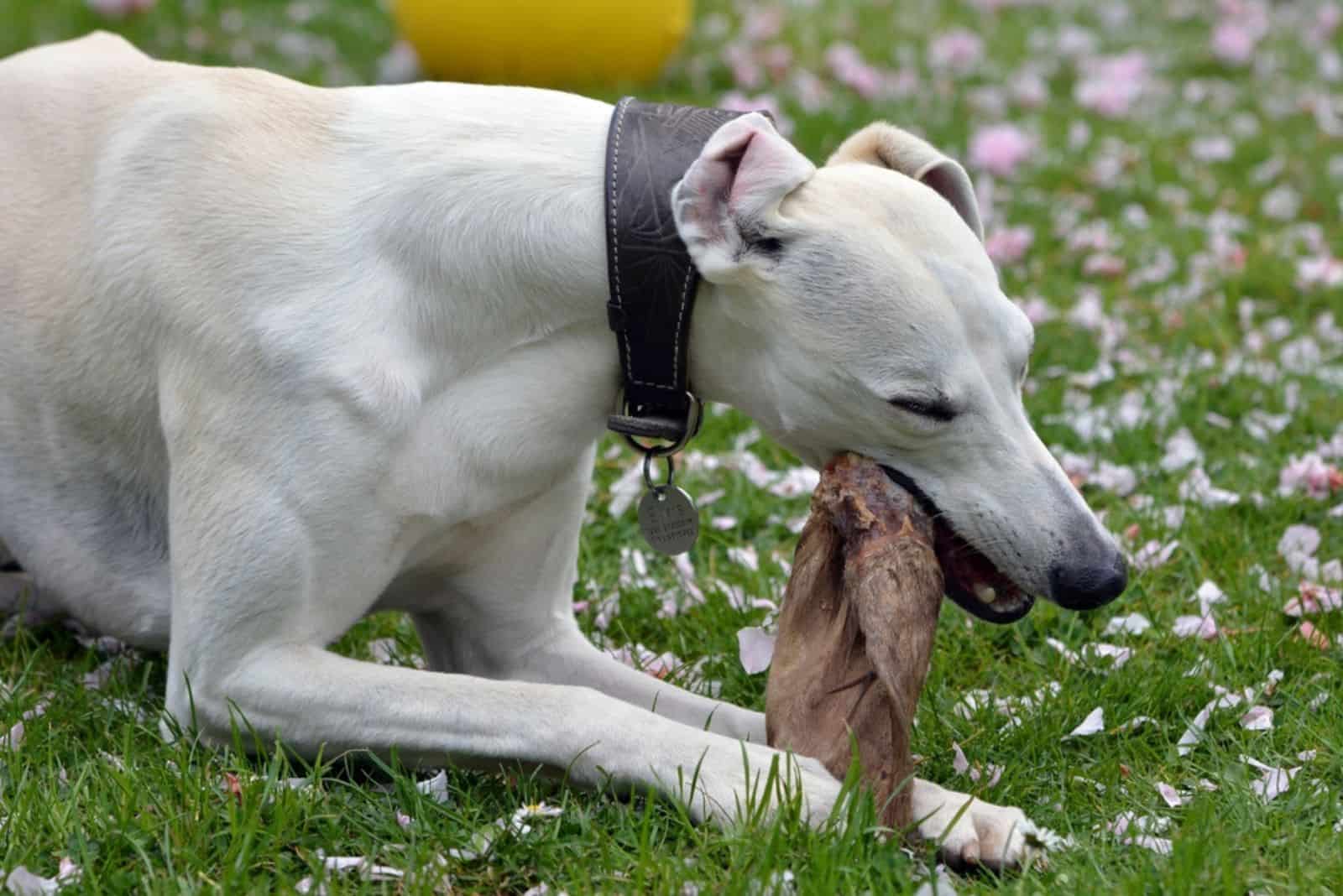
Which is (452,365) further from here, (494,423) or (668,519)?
(668,519)

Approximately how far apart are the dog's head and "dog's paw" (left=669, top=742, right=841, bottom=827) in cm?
46

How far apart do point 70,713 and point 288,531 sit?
0.69m

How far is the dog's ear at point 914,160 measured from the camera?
10.1ft

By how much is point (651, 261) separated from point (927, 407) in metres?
0.50

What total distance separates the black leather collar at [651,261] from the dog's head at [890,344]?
52 millimetres

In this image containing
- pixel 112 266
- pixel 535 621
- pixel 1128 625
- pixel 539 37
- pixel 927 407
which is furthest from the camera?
pixel 539 37

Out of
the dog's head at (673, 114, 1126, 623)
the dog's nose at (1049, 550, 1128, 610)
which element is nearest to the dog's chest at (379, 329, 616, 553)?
the dog's head at (673, 114, 1126, 623)

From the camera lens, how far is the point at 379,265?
9.63 feet

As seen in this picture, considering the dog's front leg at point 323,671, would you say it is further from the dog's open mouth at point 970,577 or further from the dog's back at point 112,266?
the dog's open mouth at point 970,577

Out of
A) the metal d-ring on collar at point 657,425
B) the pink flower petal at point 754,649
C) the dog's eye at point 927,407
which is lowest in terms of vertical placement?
the pink flower petal at point 754,649

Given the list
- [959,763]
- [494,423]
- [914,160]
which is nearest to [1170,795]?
[959,763]

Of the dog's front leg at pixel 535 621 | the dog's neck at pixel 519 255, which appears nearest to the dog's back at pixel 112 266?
the dog's neck at pixel 519 255

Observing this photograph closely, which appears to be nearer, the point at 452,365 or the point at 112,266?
the point at 452,365

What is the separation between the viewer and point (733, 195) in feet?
9.07
